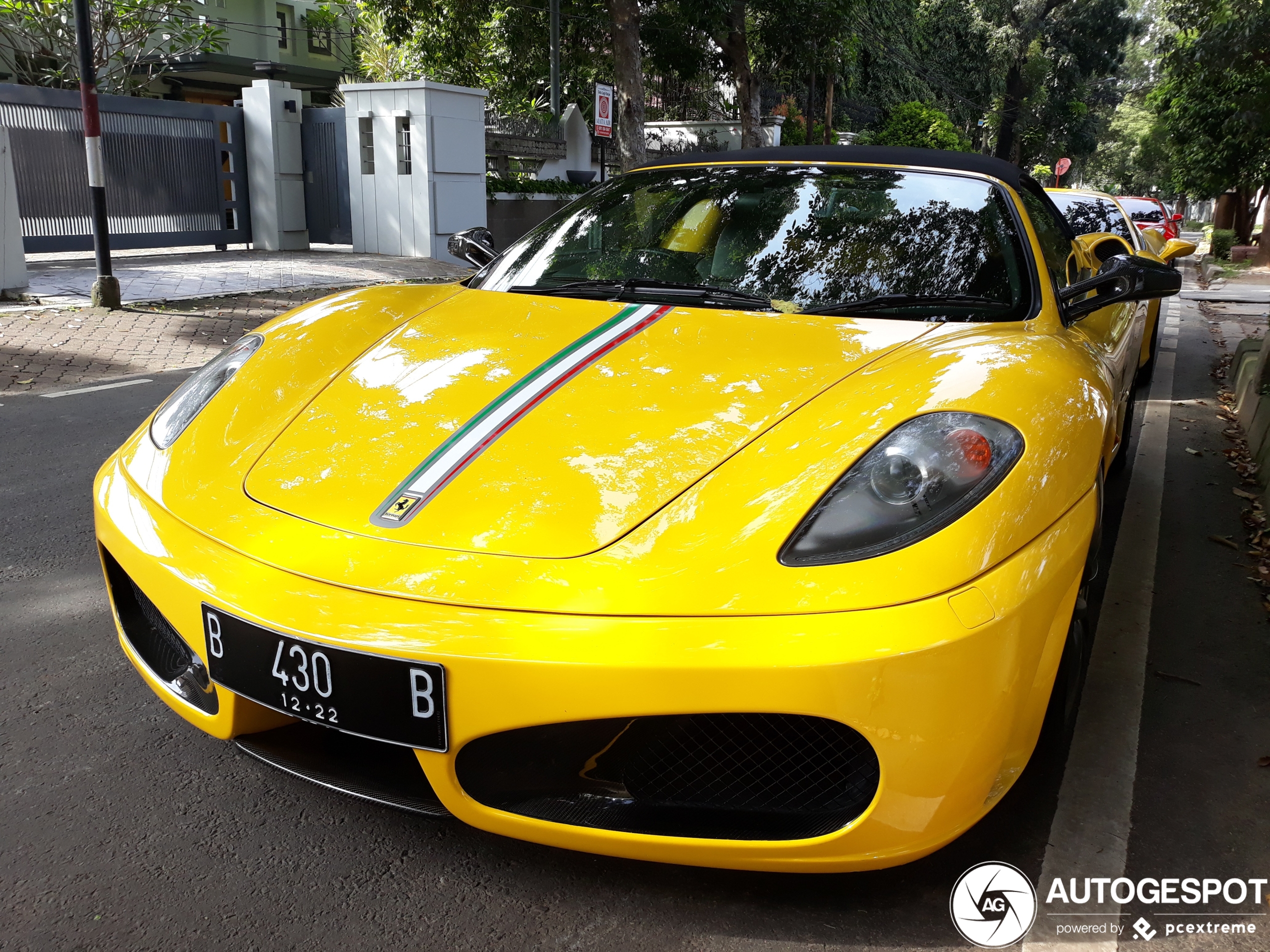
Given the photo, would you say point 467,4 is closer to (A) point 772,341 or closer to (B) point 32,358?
(B) point 32,358

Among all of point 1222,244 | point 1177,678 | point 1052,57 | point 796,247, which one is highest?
point 1052,57

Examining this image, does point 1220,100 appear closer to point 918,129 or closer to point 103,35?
point 918,129

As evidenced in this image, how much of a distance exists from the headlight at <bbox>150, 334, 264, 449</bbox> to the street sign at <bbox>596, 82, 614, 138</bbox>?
34.3ft

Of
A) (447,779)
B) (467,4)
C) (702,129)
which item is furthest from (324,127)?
(447,779)

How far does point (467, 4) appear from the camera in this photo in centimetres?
1767

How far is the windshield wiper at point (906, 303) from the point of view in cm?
251

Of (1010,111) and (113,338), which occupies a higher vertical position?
(1010,111)

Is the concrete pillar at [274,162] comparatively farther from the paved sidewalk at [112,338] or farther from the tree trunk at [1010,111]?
the tree trunk at [1010,111]

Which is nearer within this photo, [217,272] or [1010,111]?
[217,272]

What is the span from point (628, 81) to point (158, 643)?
1562cm

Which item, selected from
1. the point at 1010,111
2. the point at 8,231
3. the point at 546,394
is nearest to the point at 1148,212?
the point at 8,231

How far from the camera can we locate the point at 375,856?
1.88m

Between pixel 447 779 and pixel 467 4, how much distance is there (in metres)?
18.3

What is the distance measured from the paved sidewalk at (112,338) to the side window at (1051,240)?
5221 millimetres
